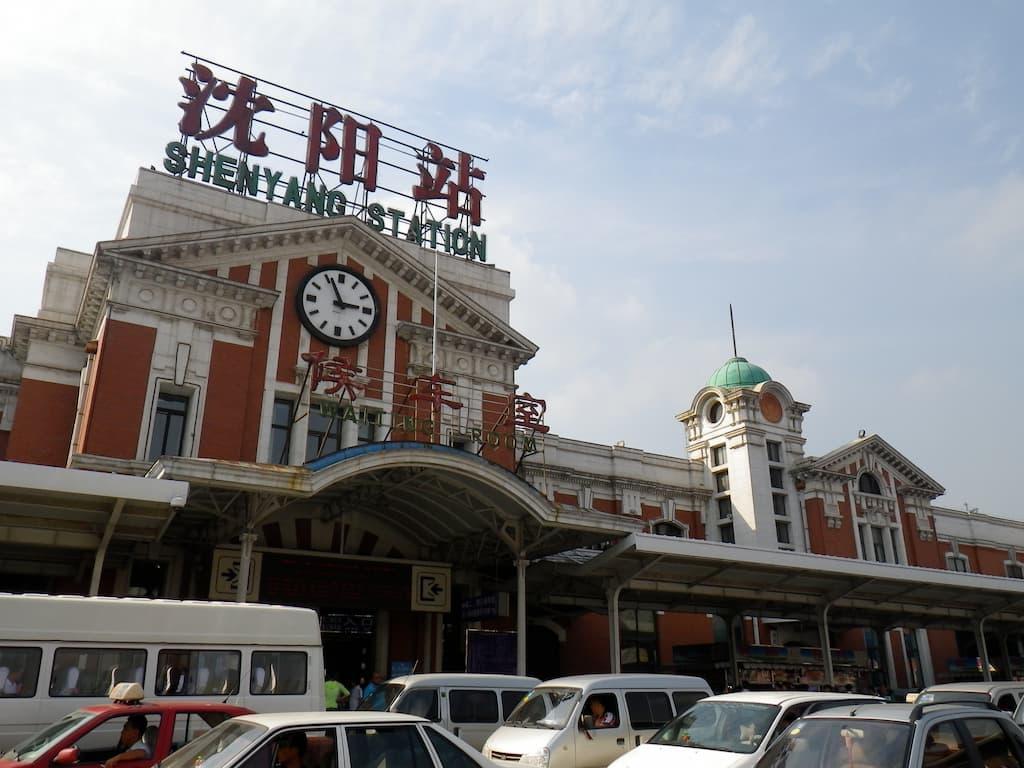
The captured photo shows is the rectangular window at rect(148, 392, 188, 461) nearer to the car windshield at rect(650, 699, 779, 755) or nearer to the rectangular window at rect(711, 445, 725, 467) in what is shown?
the car windshield at rect(650, 699, 779, 755)

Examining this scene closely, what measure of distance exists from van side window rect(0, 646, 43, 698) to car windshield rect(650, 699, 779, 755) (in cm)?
849

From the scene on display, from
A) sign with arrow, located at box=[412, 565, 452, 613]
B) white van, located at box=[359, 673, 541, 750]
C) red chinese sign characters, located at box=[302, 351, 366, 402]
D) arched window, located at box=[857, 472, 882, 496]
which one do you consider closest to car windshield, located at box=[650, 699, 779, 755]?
white van, located at box=[359, 673, 541, 750]

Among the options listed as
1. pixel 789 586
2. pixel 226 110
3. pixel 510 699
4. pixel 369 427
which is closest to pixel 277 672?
pixel 510 699

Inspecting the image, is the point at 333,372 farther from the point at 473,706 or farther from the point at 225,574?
the point at 473,706

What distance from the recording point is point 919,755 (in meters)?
7.08

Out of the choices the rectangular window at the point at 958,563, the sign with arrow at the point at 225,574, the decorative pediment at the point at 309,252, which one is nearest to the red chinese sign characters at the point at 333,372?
the decorative pediment at the point at 309,252

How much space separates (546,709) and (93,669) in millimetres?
6800

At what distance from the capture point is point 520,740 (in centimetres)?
1287

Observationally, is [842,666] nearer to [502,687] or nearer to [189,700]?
[502,687]

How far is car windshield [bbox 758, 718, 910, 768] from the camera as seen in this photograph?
285 inches

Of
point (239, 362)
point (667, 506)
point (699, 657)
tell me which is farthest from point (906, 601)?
point (239, 362)

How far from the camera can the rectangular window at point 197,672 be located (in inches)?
486

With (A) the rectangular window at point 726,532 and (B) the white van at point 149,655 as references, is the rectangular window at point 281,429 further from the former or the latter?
(A) the rectangular window at point 726,532

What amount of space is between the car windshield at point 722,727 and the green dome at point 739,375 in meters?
29.7
